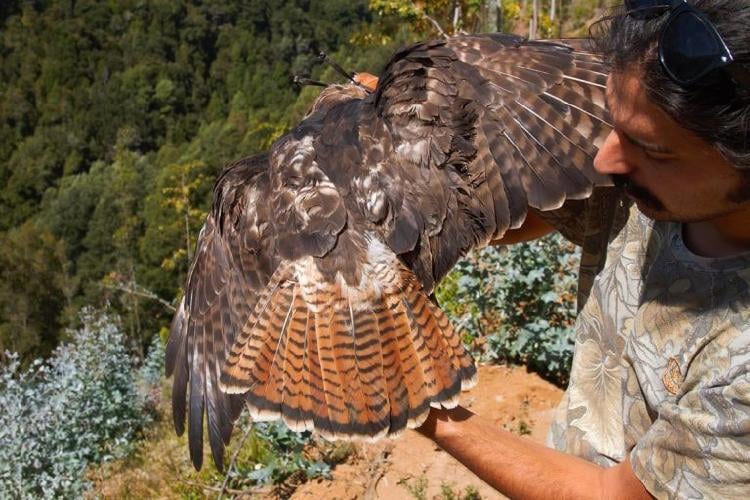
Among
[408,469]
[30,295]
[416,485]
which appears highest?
[416,485]

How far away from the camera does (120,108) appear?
62.4 metres

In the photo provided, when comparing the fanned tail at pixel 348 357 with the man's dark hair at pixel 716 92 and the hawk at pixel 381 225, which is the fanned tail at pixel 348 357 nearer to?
the hawk at pixel 381 225

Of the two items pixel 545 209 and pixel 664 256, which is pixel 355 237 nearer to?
pixel 545 209

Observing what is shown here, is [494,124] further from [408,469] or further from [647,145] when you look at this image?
[408,469]

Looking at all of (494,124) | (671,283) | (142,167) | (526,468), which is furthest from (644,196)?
(142,167)

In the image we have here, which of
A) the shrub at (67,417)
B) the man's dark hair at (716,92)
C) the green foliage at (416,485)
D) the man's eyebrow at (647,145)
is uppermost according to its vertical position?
the man's dark hair at (716,92)

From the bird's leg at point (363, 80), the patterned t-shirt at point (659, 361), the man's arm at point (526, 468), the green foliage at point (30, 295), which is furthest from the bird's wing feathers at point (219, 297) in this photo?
the green foliage at point (30, 295)

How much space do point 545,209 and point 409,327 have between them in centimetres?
55

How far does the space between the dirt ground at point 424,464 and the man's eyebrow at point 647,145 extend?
280cm

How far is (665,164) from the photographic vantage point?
1.56 meters

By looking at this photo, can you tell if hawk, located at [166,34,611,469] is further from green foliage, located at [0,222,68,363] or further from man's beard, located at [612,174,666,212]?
green foliage, located at [0,222,68,363]

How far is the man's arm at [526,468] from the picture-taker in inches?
66.9

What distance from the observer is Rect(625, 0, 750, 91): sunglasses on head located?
137cm

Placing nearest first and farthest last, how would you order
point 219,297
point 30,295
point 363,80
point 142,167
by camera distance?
point 219,297, point 363,80, point 30,295, point 142,167
